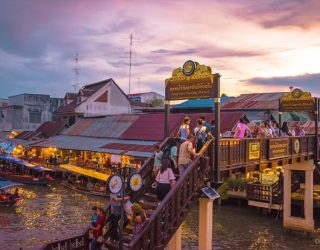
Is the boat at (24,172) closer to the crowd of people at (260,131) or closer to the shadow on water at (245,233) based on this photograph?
the shadow on water at (245,233)

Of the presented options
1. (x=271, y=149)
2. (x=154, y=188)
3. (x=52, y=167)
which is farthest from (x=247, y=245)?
(x=52, y=167)

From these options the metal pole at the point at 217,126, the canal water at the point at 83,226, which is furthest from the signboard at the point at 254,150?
the canal water at the point at 83,226

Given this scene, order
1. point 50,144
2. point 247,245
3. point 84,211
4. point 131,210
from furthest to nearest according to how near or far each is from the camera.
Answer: point 50,144 → point 84,211 → point 247,245 → point 131,210

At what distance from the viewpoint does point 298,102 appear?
25312 mm

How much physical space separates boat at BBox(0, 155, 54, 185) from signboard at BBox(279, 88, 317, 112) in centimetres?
2784

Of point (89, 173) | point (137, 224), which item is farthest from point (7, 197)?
point (137, 224)

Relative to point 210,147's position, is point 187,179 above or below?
below

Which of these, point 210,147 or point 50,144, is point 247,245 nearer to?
point 210,147

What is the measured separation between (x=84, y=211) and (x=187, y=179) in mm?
21159

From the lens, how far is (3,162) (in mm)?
53531

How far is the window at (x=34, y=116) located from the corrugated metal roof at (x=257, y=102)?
41919mm

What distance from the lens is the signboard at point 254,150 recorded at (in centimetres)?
1654

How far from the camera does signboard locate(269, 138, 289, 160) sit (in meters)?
18.6

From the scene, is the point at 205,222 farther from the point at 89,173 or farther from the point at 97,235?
the point at 89,173
